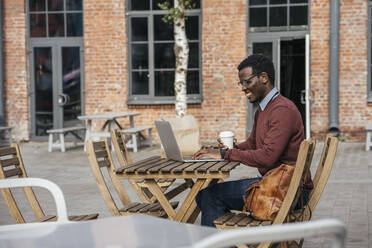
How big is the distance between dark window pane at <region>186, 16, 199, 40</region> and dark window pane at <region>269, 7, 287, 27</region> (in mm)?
1681

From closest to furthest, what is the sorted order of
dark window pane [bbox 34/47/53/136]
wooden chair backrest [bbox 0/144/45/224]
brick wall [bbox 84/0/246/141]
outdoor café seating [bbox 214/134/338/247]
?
outdoor café seating [bbox 214/134/338/247] → wooden chair backrest [bbox 0/144/45/224] → brick wall [bbox 84/0/246/141] → dark window pane [bbox 34/47/53/136]

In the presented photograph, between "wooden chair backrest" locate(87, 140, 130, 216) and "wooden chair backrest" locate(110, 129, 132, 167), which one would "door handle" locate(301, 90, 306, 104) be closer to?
"wooden chair backrest" locate(110, 129, 132, 167)

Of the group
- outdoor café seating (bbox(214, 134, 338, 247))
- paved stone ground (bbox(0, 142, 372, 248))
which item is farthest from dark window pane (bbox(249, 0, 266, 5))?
outdoor café seating (bbox(214, 134, 338, 247))

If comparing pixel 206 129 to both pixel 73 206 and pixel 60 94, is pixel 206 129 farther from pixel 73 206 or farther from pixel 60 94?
pixel 73 206

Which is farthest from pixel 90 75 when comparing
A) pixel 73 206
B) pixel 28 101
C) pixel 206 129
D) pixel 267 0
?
pixel 73 206

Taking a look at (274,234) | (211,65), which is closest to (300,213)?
(274,234)

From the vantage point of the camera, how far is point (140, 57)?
14680 millimetres

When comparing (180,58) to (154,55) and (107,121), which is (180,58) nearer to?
(154,55)

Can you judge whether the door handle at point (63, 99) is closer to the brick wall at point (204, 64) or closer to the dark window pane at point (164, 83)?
the brick wall at point (204, 64)

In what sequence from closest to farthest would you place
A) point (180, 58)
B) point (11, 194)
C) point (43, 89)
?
point (11, 194) → point (180, 58) → point (43, 89)

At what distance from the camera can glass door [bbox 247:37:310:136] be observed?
13.7m

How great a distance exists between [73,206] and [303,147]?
13.6 ft

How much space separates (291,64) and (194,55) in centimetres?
223

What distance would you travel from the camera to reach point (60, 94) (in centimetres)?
1519
